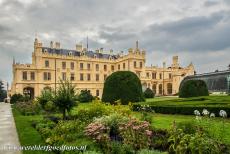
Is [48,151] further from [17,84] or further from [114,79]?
[17,84]

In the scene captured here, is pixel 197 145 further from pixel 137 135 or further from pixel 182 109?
pixel 182 109


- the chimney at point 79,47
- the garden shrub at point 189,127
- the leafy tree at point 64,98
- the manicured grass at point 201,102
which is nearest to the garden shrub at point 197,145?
the garden shrub at point 189,127

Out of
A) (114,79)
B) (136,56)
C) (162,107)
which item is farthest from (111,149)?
(136,56)

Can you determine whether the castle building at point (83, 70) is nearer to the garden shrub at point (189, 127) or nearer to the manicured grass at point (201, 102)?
the manicured grass at point (201, 102)

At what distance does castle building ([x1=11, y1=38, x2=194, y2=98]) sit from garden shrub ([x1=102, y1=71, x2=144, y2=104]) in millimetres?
27863

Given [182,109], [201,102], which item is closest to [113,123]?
[182,109]

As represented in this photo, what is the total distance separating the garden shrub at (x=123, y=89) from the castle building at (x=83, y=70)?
27.9 meters

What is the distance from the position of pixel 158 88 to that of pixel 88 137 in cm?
6001

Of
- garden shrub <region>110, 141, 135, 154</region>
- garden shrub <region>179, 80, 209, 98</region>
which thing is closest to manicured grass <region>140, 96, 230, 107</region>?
garden shrub <region>179, 80, 209, 98</region>

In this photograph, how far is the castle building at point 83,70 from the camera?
56531mm

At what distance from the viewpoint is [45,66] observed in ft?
190

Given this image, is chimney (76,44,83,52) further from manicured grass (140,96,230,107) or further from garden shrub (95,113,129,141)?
garden shrub (95,113,129,141)

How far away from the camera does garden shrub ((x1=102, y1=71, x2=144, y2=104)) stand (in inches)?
1090

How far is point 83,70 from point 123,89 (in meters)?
36.4
